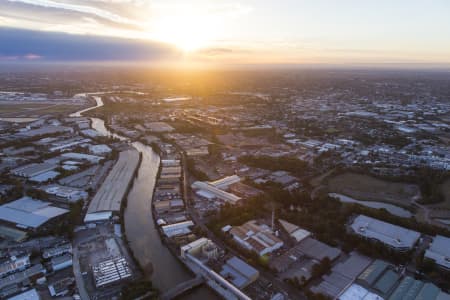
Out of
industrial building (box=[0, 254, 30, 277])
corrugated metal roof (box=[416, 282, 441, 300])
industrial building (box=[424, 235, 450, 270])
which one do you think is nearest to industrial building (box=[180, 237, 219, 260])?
industrial building (box=[0, 254, 30, 277])

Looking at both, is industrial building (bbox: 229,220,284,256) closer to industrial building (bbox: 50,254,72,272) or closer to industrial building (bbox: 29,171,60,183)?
industrial building (bbox: 50,254,72,272)

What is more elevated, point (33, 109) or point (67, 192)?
point (33, 109)

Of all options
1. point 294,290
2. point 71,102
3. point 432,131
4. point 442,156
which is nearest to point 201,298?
point 294,290

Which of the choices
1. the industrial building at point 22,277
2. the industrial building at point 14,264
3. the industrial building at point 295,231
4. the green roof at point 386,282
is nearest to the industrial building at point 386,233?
the green roof at point 386,282

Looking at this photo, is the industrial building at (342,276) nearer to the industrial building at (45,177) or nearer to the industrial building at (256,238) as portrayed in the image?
the industrial building at (256,238)

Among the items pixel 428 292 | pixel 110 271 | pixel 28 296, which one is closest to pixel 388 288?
pixel 428 292

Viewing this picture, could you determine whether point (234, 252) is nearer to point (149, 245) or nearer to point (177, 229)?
point (177, 229)

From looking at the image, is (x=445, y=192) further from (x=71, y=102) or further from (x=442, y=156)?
(x=71, y=102)

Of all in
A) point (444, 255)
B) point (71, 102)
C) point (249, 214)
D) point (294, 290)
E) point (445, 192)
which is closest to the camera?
point (294, 290)
